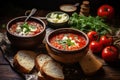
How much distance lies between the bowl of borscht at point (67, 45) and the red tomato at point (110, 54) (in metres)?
0.22

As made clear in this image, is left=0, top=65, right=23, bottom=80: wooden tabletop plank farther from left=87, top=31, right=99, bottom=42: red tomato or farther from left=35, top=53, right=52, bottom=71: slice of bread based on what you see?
left=87, top=31, right=99, bottom=42: red tomato

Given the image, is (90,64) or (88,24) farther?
(88,24)

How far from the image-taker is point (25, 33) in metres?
2.43

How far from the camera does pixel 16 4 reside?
3.31m

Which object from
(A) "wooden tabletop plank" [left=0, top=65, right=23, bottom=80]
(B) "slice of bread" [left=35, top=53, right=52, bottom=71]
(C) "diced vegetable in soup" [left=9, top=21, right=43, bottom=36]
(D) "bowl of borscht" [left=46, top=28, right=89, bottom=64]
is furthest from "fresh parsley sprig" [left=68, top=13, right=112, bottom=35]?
(A) "wooden tabletop plank" [left=0, top=65, right=23, bottom=80]

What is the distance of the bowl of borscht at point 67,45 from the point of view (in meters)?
2.22

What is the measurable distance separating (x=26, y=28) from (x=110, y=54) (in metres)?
0.80

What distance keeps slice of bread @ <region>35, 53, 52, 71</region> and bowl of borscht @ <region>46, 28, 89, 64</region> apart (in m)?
0.09

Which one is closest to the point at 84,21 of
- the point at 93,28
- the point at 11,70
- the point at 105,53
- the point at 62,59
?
the point at 93,28

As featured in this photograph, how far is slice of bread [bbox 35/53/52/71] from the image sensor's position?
2.30 meters

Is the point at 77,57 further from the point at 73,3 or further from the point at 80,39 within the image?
the point at 73,3

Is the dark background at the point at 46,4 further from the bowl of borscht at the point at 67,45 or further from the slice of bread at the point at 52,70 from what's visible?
the slice of bread at the point at 52,70

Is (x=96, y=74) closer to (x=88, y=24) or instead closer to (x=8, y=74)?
(x=88, y=24)

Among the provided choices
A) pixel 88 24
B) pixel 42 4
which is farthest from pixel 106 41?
pixel 42 4
